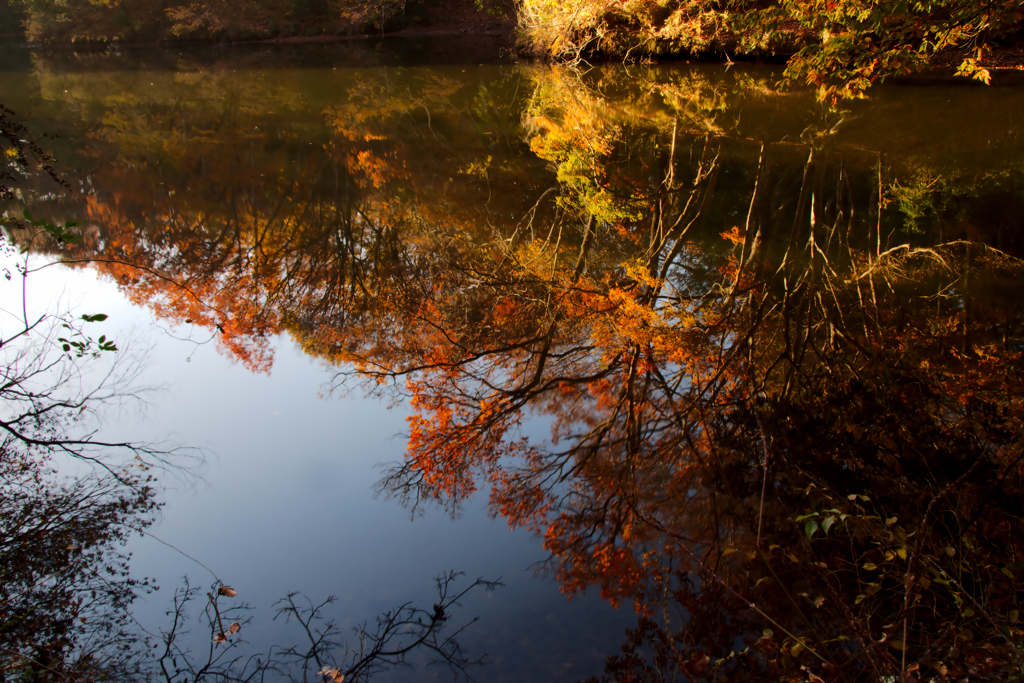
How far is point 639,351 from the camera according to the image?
536cm

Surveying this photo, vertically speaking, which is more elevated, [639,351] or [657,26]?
[657,26]

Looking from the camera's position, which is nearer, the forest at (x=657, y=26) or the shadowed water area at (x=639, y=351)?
the shadowed water area at (x=639, y=351)

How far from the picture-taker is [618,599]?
10.4 feet

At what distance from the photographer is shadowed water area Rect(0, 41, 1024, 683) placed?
9.66 ft

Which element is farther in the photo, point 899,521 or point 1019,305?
point 1019,305

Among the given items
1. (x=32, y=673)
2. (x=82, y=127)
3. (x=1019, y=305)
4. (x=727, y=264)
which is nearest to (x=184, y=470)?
(x=32, y=673)

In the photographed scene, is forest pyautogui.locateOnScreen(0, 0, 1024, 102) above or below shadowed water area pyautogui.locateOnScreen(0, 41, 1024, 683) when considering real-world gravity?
above

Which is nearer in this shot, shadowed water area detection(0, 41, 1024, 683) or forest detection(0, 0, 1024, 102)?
shadowed water area detection(0, 41, 1024, 683)

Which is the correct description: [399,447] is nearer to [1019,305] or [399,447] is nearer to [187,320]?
[187,320]

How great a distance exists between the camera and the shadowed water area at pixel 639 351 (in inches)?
116

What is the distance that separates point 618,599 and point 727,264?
447 centimetres

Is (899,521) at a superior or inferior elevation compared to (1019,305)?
inferior

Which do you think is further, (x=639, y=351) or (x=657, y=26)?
(x=657, y=26)

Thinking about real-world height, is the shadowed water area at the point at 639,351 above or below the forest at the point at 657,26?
below
